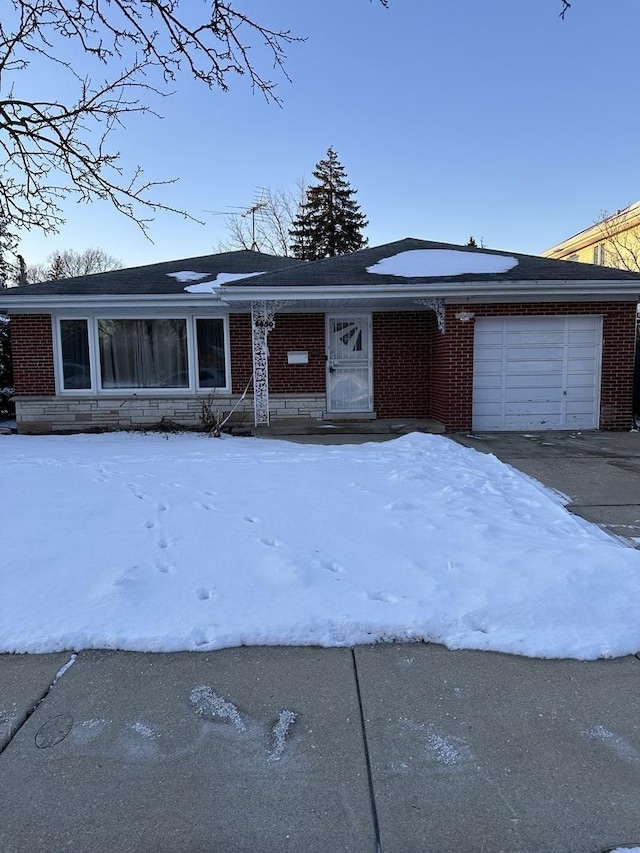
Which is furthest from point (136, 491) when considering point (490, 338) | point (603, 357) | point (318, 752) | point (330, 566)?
point (603, 357)

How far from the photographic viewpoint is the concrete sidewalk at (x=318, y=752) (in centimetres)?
172

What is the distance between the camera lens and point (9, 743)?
2125 mm

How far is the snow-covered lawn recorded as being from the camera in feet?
9.50

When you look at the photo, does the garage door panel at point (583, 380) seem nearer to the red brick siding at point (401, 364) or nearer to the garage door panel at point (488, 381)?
the garage door panel at point (488, 381)

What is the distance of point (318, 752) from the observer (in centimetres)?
208

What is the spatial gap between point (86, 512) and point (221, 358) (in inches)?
264

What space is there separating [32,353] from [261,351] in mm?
4474

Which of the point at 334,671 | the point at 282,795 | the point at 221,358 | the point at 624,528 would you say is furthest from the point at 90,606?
the point at 221,358

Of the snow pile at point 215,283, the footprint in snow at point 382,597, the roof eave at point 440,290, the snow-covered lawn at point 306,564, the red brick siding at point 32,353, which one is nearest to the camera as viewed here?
the snow-covered lawn at point 306,564

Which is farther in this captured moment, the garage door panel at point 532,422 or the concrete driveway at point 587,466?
the garage door panel at point 532,422

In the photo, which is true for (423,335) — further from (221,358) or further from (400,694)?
(400,694)

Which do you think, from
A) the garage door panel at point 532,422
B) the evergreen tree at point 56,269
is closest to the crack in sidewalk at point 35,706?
the garage door panel at point 532,422

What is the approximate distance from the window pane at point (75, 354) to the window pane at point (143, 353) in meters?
0.29

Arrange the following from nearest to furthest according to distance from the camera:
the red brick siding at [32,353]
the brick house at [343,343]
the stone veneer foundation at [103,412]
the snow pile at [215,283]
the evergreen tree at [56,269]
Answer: the brick house at [343,343] → the snow pile at [215,283] → the red brick siding at [32,353] → the stone veneer foundation at [103,412] → the evergreen tree at [56,269]
